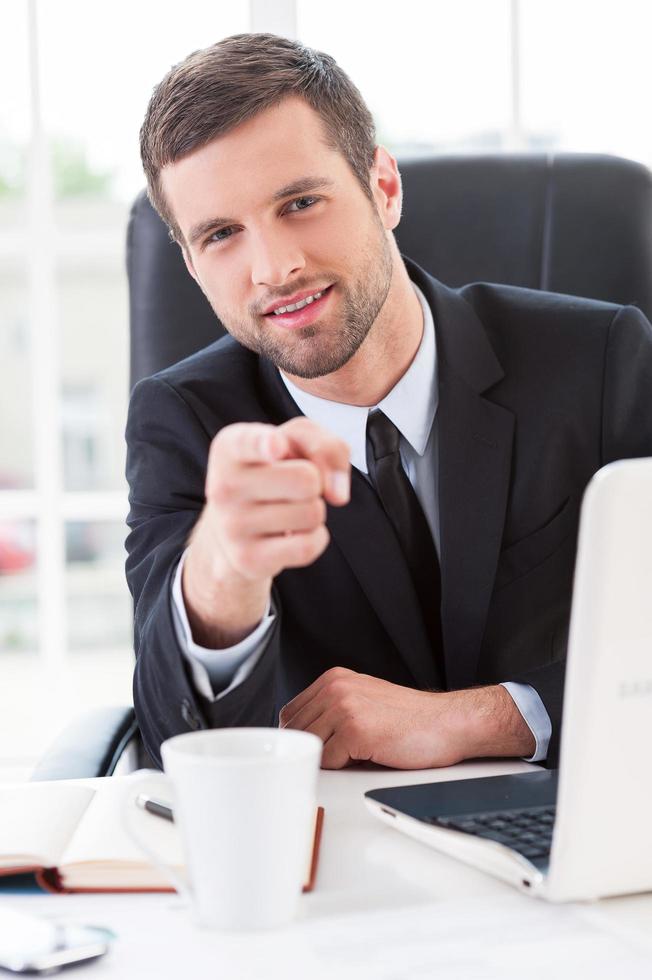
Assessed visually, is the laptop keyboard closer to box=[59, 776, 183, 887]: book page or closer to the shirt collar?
box=[59, 776, 183, 887]: book page

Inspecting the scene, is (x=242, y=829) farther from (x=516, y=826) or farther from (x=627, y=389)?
(x=627, y=389)

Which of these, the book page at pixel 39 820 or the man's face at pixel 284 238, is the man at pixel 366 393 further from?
the book page at pixel 39 820

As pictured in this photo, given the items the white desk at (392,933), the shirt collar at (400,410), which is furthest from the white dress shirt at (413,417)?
the white desk at (392,933)

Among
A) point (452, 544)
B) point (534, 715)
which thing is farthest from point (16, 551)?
point (534, 715)

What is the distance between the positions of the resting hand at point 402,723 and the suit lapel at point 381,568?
18 centimetres

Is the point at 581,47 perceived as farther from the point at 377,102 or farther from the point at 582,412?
the point at 582,412

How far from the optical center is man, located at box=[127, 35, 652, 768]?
1278 mm

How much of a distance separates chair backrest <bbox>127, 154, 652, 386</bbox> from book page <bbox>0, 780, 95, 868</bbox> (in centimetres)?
78

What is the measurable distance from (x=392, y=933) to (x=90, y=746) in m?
0.57

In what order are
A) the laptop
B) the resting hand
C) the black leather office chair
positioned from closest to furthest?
the laptop, the resting hand, the black leather office chair

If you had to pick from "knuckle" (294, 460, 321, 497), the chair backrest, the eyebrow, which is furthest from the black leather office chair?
"knuckle" (294, 460, 321, 497)

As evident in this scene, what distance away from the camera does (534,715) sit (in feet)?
3.58

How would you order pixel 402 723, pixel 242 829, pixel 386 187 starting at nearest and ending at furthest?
pixel 242 829
pixel 402 723
pixel 386 187

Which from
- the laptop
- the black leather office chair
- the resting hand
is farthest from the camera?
the black leather office chair
